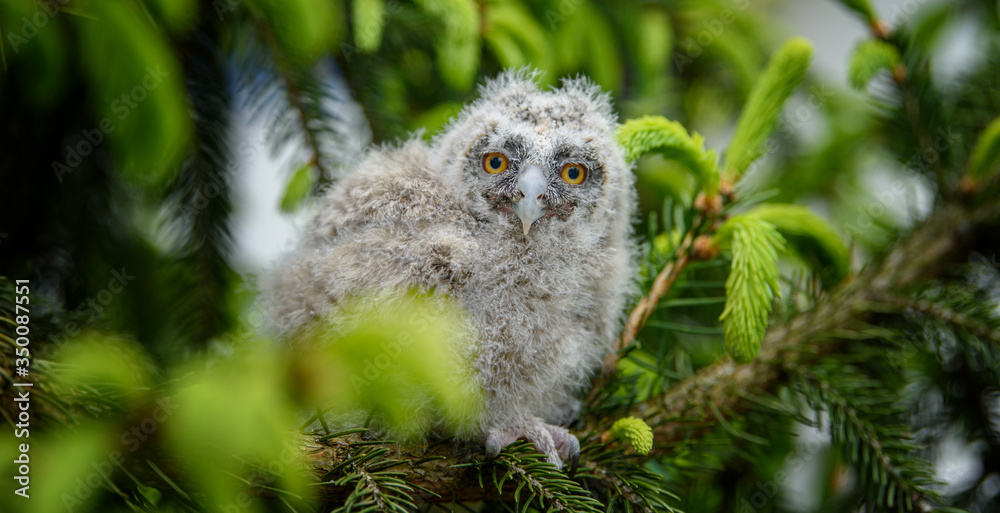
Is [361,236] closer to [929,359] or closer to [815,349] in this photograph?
[815,349]

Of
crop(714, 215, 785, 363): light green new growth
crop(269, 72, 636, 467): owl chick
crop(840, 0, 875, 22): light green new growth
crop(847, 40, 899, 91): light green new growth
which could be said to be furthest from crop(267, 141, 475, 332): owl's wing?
crop(840, 0, 875, 22): light green new growth

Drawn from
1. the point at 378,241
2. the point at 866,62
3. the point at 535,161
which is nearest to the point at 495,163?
the point at 535,161

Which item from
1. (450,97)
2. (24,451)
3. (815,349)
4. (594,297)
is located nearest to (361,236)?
(594,297)

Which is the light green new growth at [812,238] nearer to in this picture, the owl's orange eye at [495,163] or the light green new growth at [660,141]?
the light green new growth at [660,141]

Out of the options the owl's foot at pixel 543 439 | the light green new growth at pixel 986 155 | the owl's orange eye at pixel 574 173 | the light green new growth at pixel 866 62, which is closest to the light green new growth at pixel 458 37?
the owl's orange eye at pixel 574 173

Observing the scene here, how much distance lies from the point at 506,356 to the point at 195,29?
125cm

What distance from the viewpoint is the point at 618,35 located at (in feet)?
6.98

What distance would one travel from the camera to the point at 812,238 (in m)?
1.51

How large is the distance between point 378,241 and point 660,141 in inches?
23.9

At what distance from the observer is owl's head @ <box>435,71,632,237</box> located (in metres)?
1.25

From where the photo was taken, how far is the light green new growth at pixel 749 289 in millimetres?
1152

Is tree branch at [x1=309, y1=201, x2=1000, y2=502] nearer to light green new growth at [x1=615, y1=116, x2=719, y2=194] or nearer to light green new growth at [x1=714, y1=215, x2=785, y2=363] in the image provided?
light green new growth at [x1=714, y1=215, x2=785, y2=363]

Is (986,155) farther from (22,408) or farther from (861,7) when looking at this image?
Answer: (22,408)

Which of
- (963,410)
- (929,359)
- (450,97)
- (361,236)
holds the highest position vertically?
(450,97)
